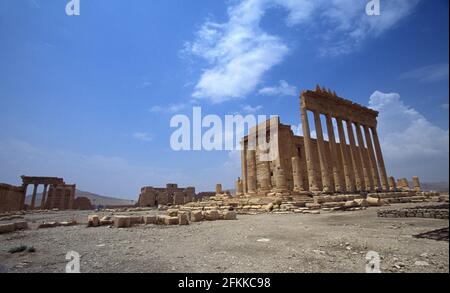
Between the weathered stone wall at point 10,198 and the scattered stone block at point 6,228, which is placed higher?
the weathered stone wall at point 10,198

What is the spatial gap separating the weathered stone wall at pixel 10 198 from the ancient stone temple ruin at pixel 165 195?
16728mm

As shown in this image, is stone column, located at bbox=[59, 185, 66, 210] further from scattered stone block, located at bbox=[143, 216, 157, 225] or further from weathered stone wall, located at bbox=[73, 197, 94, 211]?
scattered stone block, located at bbox=[143, 216, 157, 225]

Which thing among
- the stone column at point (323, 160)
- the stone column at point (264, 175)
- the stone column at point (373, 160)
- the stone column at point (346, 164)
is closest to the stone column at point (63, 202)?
the stone column at point (264, 175)

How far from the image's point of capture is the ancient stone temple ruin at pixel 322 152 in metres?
23.2

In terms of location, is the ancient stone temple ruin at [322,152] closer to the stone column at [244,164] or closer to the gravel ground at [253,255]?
the stone column at [244,164]

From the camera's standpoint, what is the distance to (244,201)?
66.9ft

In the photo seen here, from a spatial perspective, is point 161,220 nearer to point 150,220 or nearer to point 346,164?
point 150,220

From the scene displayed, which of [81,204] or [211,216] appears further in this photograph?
[81,204]

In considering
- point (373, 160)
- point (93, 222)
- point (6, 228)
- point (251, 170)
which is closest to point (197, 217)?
point (93, 222)

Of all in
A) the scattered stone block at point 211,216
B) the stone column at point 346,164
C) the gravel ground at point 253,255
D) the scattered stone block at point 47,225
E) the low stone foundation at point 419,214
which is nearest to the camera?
the gravel ground at point 253,255

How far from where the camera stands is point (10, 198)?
30.2 meters

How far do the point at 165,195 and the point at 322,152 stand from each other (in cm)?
3124
